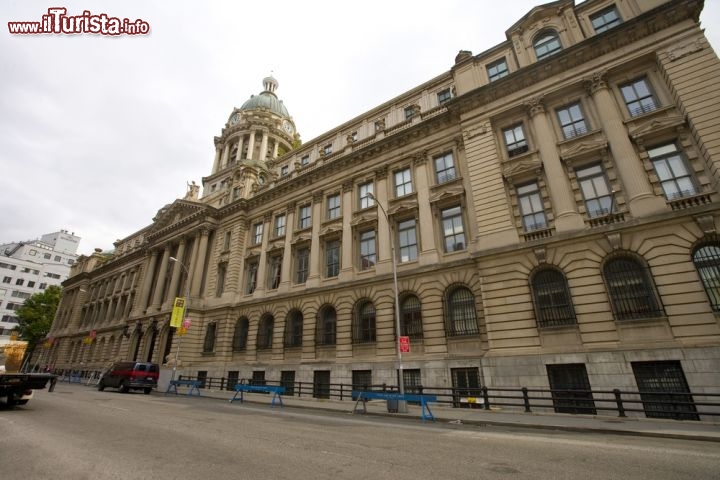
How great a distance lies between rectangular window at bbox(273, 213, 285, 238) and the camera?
30.3m

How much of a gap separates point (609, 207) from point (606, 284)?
3829 mm

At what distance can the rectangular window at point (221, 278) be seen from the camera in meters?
32.1

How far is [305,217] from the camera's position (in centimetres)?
2909

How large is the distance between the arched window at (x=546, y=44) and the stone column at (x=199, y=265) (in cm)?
3332

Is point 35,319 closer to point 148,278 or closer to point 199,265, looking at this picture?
point 148,278

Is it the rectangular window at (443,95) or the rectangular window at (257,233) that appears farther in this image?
the rectangular window at (257,233)

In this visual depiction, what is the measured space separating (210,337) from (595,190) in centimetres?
3109

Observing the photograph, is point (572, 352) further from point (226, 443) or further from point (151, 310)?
point (151, 310)

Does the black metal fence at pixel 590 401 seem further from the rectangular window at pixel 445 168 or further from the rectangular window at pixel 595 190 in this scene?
the rectangular window at pixel 445 168

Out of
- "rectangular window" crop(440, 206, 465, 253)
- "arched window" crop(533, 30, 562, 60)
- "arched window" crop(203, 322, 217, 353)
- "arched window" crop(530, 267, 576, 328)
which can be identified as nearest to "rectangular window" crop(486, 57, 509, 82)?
"arched window" crop(533, 30, 562, 60)

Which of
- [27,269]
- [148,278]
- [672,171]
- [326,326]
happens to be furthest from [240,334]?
[27,269]

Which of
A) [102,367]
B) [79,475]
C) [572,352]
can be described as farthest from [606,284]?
[102,367]

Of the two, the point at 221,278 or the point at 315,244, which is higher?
the point at 315,244

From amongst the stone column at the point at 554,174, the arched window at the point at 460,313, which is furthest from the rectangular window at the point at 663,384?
the arched window at the point at 460,313
